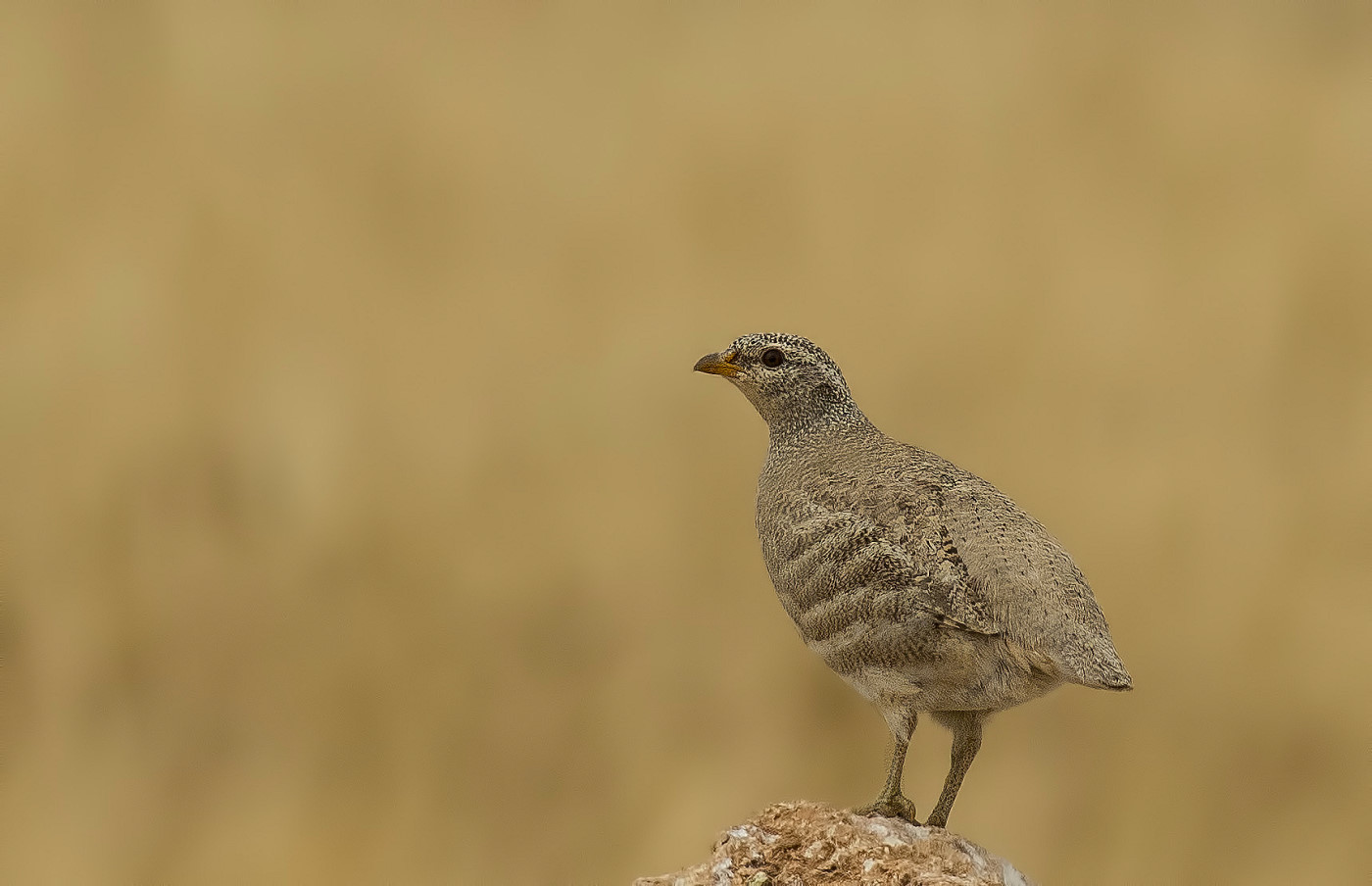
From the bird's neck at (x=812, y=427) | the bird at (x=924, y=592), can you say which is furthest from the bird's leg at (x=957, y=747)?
the bird's neck at (x=812, y=427)

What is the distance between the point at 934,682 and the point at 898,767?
1.45 feet

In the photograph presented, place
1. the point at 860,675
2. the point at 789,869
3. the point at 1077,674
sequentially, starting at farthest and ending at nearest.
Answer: the point at 860,675, the point at 789,869, the point at 1077,674

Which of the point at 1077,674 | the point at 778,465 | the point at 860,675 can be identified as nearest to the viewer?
the point at 1077,674

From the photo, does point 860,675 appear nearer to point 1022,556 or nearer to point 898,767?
point 898,767

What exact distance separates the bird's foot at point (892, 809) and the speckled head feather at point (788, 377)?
1.45 metres

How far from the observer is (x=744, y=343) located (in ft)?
16.1

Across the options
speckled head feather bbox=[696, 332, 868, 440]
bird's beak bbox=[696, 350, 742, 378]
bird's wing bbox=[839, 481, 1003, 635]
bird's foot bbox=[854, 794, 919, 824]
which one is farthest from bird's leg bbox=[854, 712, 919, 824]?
bird's beak bbox=[696, 350, 742, 378]

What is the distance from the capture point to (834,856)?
12.9ft

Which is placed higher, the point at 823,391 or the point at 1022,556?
the point at 823,391

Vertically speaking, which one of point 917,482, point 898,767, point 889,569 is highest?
point 917,482

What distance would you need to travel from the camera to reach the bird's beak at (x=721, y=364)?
489 cm

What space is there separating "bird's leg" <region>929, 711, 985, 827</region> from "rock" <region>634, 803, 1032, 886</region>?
24cm

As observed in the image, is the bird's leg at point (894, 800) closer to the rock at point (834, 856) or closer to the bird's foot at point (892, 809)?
the bird's foot at point (892, 809)

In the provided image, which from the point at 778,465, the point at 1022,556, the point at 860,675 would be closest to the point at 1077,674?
the point at 1022,556
